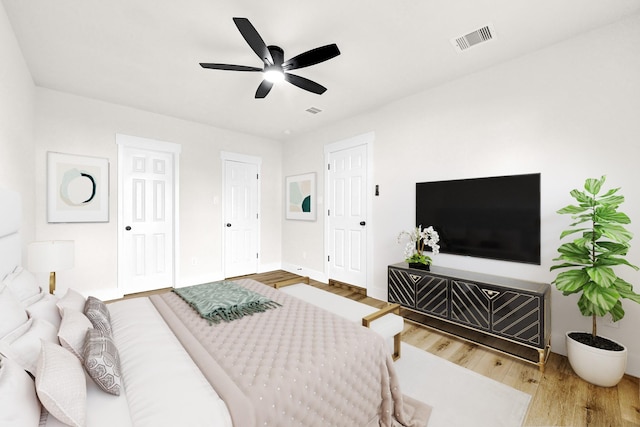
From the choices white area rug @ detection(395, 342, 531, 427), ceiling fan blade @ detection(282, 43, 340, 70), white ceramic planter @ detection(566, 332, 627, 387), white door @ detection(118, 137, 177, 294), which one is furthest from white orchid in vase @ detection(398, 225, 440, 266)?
white door @ detection(118, 137, 177, 294)

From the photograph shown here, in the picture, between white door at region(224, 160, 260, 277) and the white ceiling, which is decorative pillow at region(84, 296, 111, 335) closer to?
the white ceiling

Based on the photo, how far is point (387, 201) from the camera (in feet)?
11.7

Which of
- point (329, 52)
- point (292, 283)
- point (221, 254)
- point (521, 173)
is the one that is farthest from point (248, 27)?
point (221, 254)

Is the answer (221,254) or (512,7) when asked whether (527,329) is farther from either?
Answer: (221,254)

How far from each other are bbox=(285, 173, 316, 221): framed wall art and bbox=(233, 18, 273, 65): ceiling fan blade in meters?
2.63

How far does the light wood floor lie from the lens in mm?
1611

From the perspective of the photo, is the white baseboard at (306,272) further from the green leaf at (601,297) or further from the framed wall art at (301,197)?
the green leaf at (601,297)

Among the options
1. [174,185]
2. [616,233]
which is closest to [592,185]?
[616,233]

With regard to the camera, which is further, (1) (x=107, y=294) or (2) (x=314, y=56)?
(1) (x=107, y=294)

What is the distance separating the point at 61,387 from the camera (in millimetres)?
857

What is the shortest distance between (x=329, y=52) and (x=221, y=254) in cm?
369

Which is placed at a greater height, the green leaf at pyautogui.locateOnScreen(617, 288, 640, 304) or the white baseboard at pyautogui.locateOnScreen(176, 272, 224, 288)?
the green leaf at pyautogui.locateOnScreen(617, 288, 640, 304)

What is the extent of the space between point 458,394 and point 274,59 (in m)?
2.83

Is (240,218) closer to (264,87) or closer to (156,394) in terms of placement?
(264,87)
